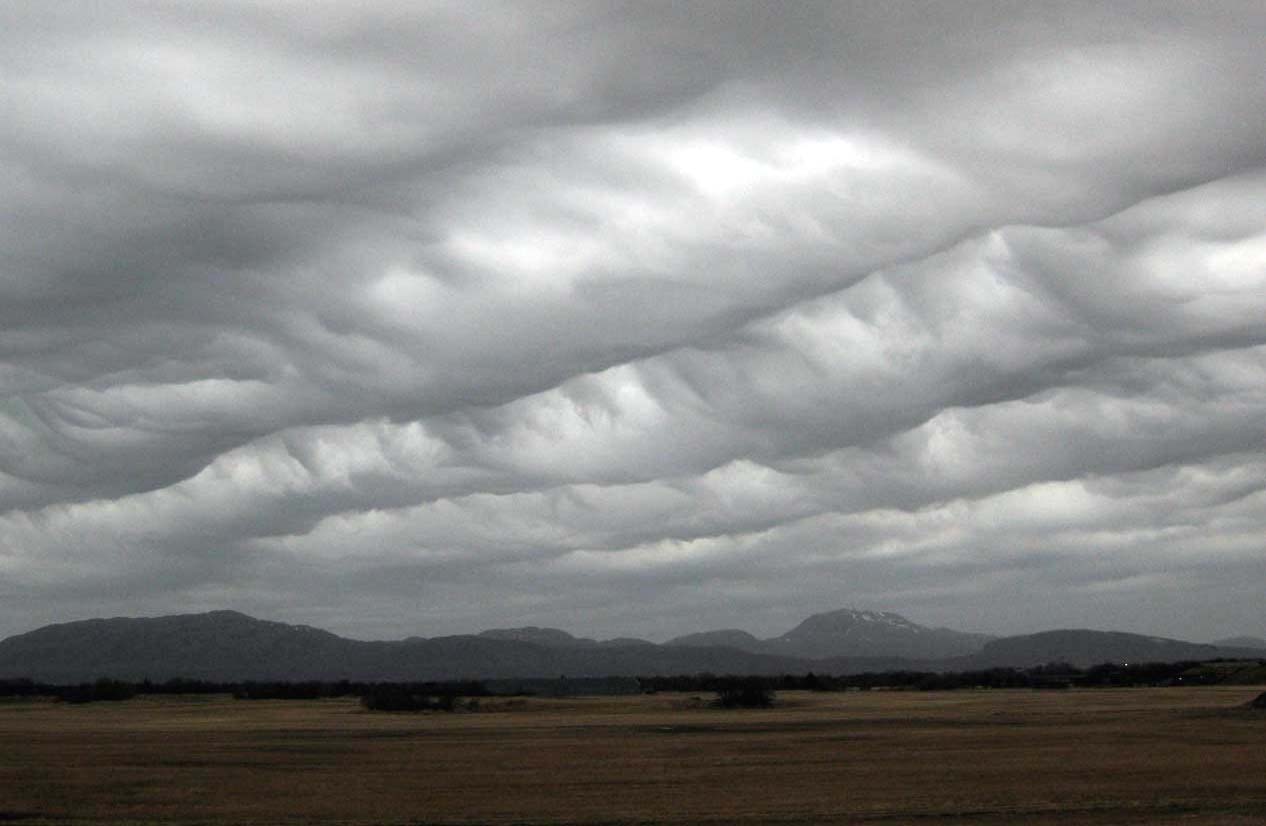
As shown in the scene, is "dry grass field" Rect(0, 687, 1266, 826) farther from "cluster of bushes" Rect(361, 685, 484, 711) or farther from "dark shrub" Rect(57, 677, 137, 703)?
"dark shrub" Rect(57, 677, 137, 703)

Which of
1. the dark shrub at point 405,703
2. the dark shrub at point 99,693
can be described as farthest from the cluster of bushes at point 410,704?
the dark shrub at point 99,693

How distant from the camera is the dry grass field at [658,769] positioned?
4612cm

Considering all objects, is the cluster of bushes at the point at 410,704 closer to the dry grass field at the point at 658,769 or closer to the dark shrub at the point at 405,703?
the dark shrub at the point at 405,703

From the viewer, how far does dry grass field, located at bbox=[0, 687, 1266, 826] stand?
151 feet

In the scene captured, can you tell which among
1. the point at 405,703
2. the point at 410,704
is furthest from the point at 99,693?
the point at 410,704

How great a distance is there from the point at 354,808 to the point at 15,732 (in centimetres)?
5890

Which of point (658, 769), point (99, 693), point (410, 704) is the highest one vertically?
point (99, 693)

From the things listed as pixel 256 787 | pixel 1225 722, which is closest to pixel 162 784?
pixel 256 787

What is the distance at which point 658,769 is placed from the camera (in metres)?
62.2

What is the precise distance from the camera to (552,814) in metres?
46.2

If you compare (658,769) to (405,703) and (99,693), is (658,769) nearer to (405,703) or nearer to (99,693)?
(405,703)

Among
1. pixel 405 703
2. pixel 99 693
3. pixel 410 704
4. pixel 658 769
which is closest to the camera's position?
pixel 658 769

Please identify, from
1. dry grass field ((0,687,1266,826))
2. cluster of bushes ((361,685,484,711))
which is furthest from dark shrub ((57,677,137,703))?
dry grass field ((0,687,1266,826))

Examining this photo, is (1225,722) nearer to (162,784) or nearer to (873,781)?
(873,781)
